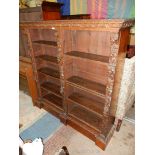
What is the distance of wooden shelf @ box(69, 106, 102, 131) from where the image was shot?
2322 mm

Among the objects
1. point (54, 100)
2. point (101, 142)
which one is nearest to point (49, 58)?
point (54, 100)

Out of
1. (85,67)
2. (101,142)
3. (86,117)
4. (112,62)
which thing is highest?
(112,62)

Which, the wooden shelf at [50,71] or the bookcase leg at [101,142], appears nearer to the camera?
the bookcase leg at [101,142]

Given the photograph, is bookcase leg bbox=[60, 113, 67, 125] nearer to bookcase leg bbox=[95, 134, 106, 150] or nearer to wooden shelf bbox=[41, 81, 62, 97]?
wooden shelf bbox=[41, 81, 62, 97]

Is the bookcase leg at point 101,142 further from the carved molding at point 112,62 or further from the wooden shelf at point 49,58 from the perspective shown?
the wooden shelf at point 49,58

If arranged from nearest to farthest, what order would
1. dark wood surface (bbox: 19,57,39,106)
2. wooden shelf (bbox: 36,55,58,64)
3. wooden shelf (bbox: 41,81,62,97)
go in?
1. wooden shelf (bbox: 36,55,58,64)
2. wooden shelf (bbox: 41,81,62,97)
3. dark wood surface (bbox: 19,57,39,106)

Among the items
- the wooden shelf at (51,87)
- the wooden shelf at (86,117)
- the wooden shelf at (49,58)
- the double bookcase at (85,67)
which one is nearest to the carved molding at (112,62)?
the double bookcase at (85,67)

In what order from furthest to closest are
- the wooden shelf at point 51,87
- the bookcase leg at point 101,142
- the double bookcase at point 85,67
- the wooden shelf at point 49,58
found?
the wooden shelf at point 51,87
the wooden shelf at point 49,58
the bookcase leg at point 101,142
the double bookcase at point 85,67

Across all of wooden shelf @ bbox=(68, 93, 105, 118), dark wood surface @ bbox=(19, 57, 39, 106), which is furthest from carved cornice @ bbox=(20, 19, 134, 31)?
wooden shelf @ bbox=(68, 93, 105, 118)

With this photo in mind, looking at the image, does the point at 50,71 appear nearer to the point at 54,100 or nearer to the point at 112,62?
the point at 54,100

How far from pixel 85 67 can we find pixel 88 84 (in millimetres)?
305

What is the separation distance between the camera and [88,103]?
235 centimetres

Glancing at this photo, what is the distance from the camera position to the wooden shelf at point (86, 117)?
7.62ft
